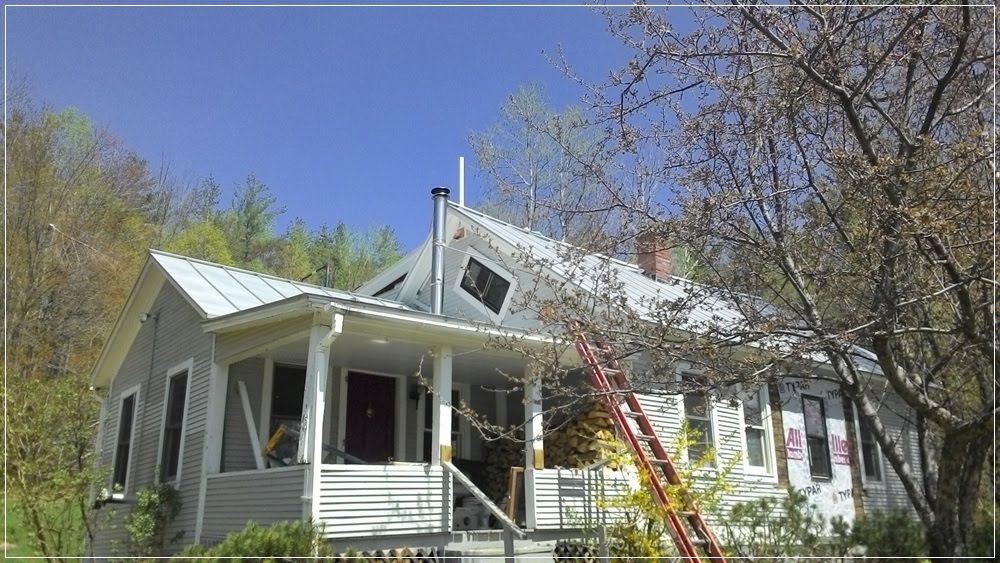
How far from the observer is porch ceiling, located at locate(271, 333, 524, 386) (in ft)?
34.4

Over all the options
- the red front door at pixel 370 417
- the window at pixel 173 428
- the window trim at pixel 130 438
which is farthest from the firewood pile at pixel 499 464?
the window trim at pixel 130 438

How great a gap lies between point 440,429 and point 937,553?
536 cm

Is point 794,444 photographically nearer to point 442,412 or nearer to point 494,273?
point 494,273

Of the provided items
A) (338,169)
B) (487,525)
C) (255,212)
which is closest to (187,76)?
(338,169)

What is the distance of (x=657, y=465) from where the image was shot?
890cm

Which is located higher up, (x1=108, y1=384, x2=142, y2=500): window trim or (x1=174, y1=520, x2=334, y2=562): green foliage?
(x1=108, y1=384, x2=142, y2=500): window trim

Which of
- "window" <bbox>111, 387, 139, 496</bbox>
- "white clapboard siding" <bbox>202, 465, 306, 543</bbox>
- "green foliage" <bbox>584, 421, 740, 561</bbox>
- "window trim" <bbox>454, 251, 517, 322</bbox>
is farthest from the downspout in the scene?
"window" <bbox>111, 387, 139, 496</bbox>

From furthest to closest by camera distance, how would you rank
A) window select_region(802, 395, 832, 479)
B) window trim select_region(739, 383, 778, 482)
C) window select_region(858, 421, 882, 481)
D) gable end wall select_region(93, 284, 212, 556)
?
window select_region(858, 421, 882, 481) → window select_region(802, 395, 832, 479) → window trim select_region(739, 383, 778, 482) → gable end wall select_region(93, 284, 212, 556)

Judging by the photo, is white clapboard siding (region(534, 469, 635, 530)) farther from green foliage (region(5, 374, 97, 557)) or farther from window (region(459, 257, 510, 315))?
green foliage (region(5, 374, 97, 557))

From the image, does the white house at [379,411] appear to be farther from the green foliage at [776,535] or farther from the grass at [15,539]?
the grass at [15,539]

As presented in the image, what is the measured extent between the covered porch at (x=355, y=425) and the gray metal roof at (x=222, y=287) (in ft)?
2.41

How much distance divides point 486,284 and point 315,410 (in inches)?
208

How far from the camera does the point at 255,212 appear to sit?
3294cm

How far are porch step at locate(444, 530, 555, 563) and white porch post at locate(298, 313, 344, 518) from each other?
1.71m
